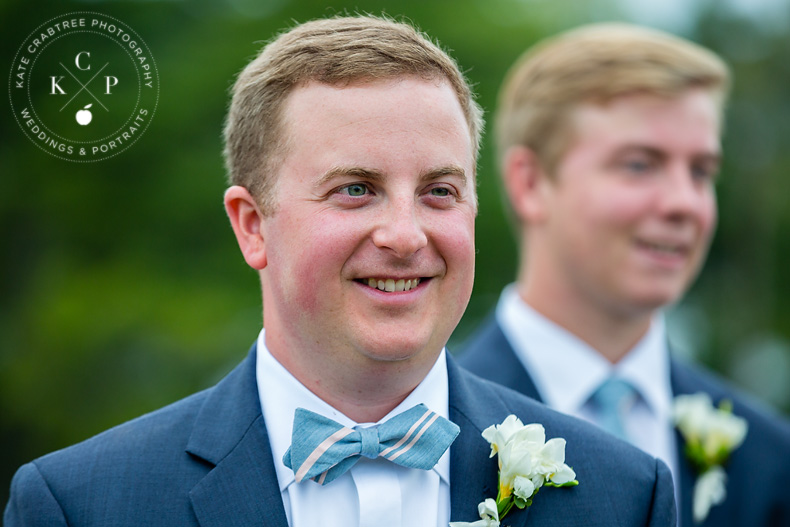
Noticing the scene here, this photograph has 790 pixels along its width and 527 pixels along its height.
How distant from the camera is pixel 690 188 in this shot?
5.34 metres

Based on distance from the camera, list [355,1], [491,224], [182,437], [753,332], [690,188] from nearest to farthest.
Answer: [182,437], [690,188], [355,1], [491,224], [753,332]

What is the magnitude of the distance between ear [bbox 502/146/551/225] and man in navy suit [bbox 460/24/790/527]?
43mm

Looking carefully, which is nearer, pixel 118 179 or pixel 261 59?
pixel 261 59

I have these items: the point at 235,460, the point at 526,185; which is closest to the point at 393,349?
the point at 235,460

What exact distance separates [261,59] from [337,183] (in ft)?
2.04

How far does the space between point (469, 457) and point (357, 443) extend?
446mm

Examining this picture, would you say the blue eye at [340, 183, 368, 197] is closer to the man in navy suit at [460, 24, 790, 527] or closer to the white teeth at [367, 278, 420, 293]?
the white teeth at [367, 278, 420, 293]

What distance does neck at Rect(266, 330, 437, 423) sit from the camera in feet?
10.1

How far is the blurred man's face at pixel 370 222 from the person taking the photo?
2977mm

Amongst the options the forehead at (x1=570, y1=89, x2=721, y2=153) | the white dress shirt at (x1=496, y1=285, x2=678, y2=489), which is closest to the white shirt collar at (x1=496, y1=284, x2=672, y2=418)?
the white dress shirt at (x1=496, y1=285, x2=678, y2=489)

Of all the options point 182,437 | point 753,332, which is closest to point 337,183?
point 182,437

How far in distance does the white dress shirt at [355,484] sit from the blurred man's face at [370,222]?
0.75 feet

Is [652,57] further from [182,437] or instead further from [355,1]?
[355,1]

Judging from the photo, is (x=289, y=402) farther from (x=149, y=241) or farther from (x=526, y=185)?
(x=149, y=241)
